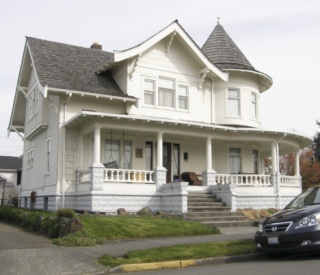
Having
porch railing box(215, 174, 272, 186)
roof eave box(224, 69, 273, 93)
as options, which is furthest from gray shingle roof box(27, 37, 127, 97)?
roof eave box(224, 69, 273, 93)

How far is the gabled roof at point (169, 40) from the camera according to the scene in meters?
19.7

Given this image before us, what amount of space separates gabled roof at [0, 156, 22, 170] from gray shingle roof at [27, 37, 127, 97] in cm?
3152

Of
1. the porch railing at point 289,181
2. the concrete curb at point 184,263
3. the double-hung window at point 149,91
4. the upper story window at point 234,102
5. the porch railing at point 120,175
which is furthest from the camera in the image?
the upper story window at point 234,102

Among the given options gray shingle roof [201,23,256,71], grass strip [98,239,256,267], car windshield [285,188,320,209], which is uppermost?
gray shingle roof [201,23,256,71]

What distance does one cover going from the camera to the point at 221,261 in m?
10.0

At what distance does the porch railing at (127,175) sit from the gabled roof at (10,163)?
35.4 m

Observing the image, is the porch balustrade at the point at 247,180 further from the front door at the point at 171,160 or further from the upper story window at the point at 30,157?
the upper story window at the point at 30,157

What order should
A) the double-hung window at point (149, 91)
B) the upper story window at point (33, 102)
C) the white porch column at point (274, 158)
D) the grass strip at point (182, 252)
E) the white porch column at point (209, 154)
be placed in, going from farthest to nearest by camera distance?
the upper story window at point (33, 102) < the white porch column at point (274, 158) < the double-hung window at point (149, 91) < the white porch column at point (209, 154) < the grass strip at point (182, 252)

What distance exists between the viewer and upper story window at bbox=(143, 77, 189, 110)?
2076cm

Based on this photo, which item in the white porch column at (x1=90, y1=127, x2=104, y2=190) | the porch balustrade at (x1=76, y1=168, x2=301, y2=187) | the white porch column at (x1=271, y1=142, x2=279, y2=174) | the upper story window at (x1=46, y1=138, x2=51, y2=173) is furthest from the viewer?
the white porch column at (x1=271, y1=142, x2=279, y2=174)

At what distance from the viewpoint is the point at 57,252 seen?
10.3 metres

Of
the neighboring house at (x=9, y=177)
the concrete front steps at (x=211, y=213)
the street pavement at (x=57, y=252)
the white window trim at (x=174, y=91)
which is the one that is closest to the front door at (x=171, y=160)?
the white window trim at (x=174, y=91)

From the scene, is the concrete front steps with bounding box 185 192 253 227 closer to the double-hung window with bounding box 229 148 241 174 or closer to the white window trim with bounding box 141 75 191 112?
the double-hung window with bounding box 229 148 241 174

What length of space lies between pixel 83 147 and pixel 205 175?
5.64 metres
